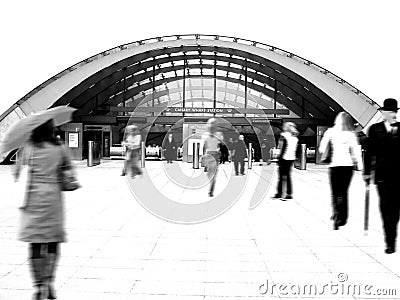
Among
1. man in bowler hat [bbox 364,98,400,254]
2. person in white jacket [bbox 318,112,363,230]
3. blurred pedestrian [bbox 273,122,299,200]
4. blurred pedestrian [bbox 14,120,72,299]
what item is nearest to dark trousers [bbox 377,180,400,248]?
man in bowler hat [bbox 364,98,400,254]

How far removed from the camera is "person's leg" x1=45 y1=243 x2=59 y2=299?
154 inches

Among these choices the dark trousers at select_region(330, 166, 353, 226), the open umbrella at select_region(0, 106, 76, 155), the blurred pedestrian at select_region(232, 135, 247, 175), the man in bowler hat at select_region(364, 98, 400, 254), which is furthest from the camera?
the blurred pedestrian at select_region(232, 135, 247, 175)

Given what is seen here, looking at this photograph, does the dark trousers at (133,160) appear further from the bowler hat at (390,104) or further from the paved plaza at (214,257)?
the bowler hat at (390,104)

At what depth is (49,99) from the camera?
28031mm

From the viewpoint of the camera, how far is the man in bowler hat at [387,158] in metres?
5.00

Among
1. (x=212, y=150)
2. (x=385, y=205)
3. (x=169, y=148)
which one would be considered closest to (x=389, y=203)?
(x=385, y=205)

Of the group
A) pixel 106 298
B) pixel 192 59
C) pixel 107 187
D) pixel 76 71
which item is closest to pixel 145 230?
pixel 106 298

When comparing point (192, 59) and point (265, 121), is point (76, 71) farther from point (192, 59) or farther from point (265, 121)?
point (265, 121)

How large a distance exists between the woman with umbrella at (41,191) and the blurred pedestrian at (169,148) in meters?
22.4

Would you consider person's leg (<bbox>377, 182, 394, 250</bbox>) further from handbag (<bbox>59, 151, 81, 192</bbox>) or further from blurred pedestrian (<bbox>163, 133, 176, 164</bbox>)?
blurred pedestrian (<bbox>163, 133, 176, 164</bbox>)

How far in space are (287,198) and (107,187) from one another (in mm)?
5051

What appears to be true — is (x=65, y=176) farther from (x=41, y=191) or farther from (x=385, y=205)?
(x=385, y=205)

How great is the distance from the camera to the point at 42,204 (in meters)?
3.76

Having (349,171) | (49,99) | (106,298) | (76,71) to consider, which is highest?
(76,71)
